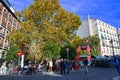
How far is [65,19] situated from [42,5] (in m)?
4.54

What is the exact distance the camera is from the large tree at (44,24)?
86.8 ft

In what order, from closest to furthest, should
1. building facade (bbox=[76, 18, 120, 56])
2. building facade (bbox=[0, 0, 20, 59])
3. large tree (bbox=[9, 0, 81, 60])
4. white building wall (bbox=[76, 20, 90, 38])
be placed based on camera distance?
large tree (bbox=[9, 0, 81, 60]) < building facade (bbox=[0, 0, 20, 59]) < building facade (bbox=[76, 18, 120, 56]) < white building wall (bbox=[76, 20, 90, 38])

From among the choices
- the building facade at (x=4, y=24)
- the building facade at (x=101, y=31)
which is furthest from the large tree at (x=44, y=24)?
the building facade at (x=101, y=31)

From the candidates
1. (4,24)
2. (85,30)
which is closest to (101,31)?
(85,30)

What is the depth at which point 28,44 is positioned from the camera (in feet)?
91.8

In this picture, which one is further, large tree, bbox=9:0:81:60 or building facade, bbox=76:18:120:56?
building facade, bbox=76:18:120:56

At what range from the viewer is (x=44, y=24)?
27031 millimetres

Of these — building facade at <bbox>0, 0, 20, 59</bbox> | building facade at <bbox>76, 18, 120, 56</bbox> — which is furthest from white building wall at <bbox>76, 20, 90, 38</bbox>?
building facade at <bbox>0, 0, 20, 59</bbox>

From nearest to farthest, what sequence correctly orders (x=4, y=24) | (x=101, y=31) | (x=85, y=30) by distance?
(x=4, y=24)
(x=101, y=31)
(x=85, y=30)

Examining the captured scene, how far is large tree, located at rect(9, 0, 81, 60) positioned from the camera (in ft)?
86.8

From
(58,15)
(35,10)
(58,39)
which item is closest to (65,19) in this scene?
(58,15)

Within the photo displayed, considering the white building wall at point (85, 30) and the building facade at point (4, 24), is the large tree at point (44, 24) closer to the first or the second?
→ the building facade at point (4, 24)

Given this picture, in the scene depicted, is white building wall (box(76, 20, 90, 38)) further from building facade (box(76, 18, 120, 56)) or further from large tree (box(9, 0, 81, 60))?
large tree (box(9, 0, 81, 60))

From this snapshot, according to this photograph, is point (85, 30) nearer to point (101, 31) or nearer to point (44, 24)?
point (101, 31)
